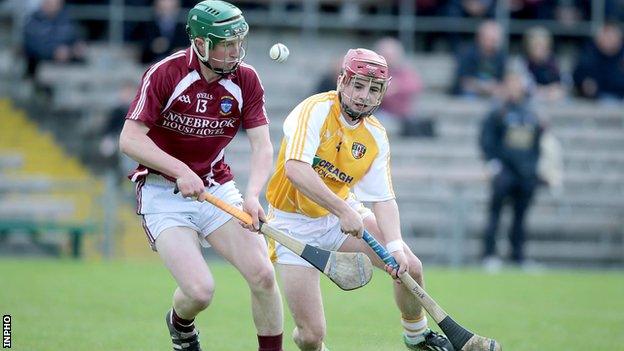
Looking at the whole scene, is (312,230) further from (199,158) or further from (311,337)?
(199,158)

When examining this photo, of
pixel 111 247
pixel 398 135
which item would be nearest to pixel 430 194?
pixel 398 135

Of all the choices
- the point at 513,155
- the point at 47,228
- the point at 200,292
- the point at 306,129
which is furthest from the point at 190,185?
the point at 513,155

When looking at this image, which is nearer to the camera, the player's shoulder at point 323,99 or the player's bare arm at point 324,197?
the player's bare arm at point 324,197

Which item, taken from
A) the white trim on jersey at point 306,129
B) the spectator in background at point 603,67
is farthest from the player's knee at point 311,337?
the spectator in background at point 603,67

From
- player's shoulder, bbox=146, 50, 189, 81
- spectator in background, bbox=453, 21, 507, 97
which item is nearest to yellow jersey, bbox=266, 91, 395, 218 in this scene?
player's shoulder, bbox=146, 50, 189, 81

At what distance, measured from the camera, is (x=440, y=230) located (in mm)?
16453

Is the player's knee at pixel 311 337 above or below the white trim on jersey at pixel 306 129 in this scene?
below

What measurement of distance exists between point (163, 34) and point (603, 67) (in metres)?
6.34

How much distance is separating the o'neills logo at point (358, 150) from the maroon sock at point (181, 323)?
1.37 metres

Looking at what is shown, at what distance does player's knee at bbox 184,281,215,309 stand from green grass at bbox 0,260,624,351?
4.30 ft

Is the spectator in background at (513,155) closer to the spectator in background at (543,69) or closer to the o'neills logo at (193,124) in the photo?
the spectator in background at (543,69)

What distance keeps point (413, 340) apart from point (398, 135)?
9.76 metres

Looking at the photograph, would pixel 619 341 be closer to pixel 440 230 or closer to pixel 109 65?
pixel 440 230

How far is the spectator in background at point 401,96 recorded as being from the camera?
16.9 metres
